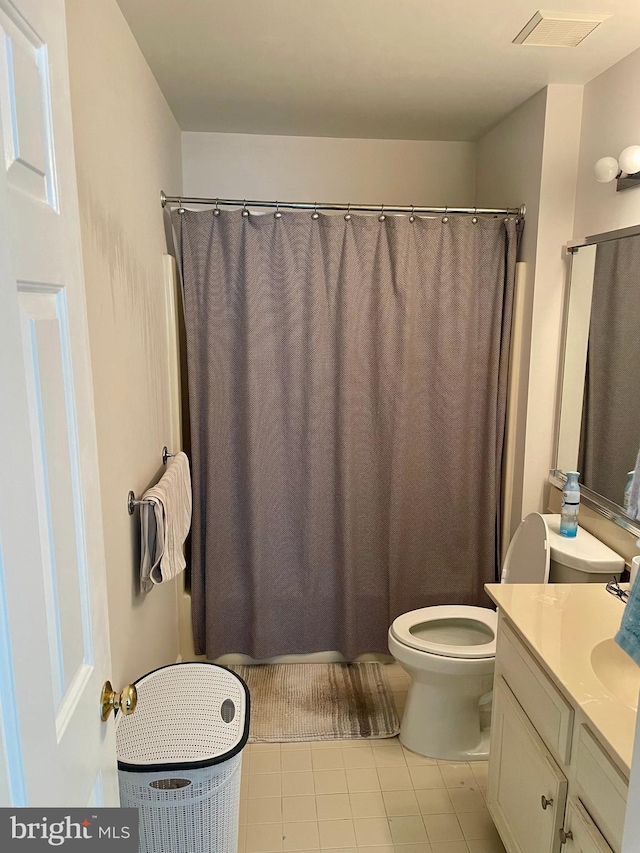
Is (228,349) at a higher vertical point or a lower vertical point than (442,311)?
lower

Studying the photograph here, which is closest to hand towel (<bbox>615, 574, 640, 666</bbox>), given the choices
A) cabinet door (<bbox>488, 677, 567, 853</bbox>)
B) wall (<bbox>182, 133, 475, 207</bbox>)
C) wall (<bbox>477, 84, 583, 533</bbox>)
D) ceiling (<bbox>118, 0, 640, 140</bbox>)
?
cabinet door (<bbox>488, 677, 567, 853</bbox>)

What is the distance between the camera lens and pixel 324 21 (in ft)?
5.82

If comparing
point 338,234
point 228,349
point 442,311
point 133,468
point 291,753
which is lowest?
point 291,753

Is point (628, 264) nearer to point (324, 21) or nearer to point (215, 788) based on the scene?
point (324, 21)

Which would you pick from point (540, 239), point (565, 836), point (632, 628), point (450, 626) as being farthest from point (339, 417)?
point (632, 628)

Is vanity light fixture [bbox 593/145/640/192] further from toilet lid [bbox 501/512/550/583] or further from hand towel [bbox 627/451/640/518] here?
toilet lid [bbox 501/512/550/583]

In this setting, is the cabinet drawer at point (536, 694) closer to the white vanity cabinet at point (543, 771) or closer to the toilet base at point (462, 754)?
the white vanity cabinet at point (543, 771)

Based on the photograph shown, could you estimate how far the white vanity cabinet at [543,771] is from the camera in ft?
3.98

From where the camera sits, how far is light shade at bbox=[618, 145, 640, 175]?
1817 millimetres

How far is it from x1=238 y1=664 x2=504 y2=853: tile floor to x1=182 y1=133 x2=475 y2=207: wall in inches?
96.1

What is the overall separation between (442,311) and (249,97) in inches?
45.0

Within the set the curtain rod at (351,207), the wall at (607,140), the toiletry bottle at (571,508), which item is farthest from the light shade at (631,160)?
the toiletry bottle at (571,508)

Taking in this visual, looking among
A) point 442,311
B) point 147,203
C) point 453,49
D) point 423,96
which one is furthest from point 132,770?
point 423,96

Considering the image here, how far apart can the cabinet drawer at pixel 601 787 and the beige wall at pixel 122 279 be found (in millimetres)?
1136
